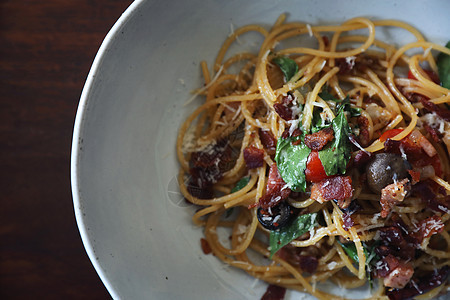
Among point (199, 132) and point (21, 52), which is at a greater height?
point (21, 52)

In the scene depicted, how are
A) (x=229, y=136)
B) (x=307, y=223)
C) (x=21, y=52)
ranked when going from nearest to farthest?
(x=307, y=223), (x=229, y=136), (x=21, y=52)

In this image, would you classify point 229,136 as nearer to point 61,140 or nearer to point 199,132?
point 199,132

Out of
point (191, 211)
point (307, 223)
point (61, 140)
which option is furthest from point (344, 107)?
point (61, 140)

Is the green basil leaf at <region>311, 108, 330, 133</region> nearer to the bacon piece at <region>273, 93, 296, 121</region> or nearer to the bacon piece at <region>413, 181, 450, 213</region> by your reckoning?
the bacon piece at <region>273, 93, 296, 121</region>

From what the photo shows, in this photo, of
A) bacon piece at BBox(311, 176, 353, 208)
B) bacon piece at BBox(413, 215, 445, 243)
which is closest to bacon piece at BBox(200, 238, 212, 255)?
bacon piece at BBox(311, 176, 353, 208)

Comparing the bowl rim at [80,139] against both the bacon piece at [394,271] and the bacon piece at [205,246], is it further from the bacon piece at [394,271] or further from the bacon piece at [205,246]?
the bacon piece at [394,271]
